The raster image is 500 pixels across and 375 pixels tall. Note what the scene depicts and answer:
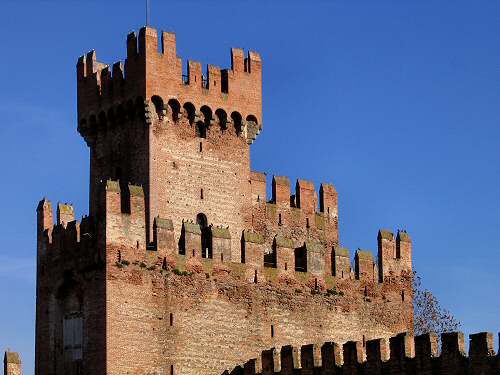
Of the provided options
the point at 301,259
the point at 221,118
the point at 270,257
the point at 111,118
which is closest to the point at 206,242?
the point at 270,257

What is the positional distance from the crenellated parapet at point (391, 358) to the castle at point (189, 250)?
0.65 feet

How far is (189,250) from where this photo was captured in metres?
60.1

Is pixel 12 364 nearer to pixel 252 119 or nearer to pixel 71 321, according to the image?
pixel 71 321

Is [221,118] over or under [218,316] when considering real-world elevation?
over

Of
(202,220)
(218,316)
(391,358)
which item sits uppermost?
(202,220)

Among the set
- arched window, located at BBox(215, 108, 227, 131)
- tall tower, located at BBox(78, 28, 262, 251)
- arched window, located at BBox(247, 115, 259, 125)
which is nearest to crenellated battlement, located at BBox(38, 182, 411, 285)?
tall tower, located at BBox(78, 28, 262, 251)

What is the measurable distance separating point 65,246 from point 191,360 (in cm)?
756

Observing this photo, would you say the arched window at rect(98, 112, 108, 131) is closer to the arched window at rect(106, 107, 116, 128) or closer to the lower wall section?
the arched window at rect(106, 107, 116, 128)

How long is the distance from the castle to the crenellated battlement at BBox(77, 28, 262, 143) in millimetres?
64

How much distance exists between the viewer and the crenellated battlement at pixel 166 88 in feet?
206

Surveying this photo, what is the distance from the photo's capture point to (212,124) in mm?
64375

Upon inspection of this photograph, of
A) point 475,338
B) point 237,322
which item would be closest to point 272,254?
point 237,322

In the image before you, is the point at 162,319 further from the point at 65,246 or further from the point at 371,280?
the point at 371,280

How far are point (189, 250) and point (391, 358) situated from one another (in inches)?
470
